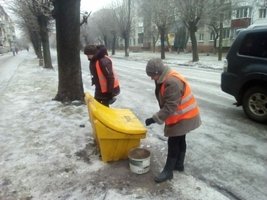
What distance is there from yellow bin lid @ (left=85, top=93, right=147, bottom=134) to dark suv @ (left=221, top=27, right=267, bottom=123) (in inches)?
125

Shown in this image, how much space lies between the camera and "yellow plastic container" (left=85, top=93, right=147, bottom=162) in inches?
167

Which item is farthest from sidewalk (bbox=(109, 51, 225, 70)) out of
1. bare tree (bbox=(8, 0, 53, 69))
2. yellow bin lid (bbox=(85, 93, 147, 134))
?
yellow bin lid (bbox=(85, 93, 147, 134))

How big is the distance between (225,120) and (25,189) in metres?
4.55

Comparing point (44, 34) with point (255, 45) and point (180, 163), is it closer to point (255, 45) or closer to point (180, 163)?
point (255, 45)

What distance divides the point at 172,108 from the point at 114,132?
3.32ft

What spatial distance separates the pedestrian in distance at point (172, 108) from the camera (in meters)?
3.63

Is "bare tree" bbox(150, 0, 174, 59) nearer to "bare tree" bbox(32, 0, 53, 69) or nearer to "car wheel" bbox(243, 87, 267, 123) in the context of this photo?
"bare tree" bbox(32, 0, 53, 69)

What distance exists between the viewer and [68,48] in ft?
28.2

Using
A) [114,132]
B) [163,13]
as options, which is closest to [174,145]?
[114,132]

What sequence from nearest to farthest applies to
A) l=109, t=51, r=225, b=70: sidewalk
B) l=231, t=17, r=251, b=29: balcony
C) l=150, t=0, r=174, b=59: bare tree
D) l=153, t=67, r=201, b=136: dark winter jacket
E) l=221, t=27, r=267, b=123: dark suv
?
l=153, t=67, r=201, b=136: dark winter jacket
l=221, t=27, r=267, b=123: dark suv
l=109, t=51, r=225, b=70: sidewalk
l=150, t=0, r=174, b=59: bare tree
l=231, t=17, r=251, b=29: balcony

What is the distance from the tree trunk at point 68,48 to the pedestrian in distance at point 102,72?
3112 millimetres

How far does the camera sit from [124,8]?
150 feet

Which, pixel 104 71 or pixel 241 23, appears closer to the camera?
pixel 104 71

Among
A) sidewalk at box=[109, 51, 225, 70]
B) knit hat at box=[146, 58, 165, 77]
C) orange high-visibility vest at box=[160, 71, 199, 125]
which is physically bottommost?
sidewalk at box=[109, 51, 225, 70]
